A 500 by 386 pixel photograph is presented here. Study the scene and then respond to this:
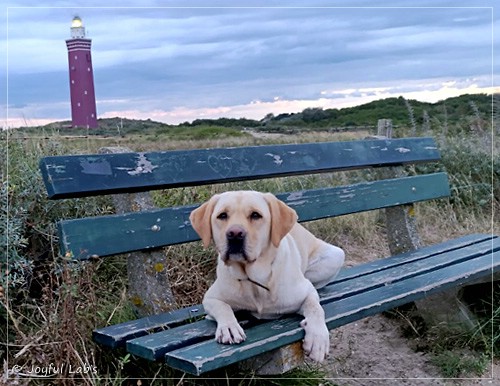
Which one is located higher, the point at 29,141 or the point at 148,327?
the point at 29,141

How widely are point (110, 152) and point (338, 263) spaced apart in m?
1.31

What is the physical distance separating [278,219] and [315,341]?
529 mm

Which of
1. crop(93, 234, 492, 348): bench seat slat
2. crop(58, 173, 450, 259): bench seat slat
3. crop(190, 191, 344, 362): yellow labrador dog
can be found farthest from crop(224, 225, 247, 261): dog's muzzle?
crop(58, 173, 450, 259): bench seat slat

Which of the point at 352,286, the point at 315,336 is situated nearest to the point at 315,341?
the point at 315,336

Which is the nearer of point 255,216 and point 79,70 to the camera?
point 255,216

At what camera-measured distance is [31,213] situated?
420cm

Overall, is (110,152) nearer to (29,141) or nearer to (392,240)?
(29,141)

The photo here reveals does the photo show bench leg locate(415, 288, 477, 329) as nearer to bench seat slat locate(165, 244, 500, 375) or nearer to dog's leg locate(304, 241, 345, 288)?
bench seat slat locate(165, 244, 500, 375)

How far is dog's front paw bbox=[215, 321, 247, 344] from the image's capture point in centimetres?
274

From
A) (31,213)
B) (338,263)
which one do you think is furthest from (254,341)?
(31,213)

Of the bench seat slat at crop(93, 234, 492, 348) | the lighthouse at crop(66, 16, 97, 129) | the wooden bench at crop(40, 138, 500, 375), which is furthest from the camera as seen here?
the lighthouse at crop(66, 16, 97, 129)

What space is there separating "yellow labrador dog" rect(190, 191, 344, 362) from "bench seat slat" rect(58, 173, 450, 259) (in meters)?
0.50

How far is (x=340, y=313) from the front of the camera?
3135 millimetres

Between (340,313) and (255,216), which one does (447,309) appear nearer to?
(340,313)
